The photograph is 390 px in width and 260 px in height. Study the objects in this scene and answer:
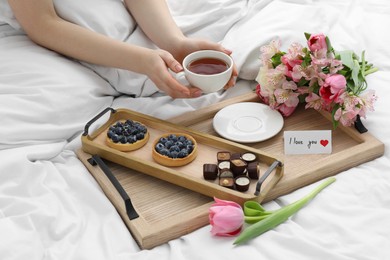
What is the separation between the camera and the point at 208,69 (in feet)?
4.17

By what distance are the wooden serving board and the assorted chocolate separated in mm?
47

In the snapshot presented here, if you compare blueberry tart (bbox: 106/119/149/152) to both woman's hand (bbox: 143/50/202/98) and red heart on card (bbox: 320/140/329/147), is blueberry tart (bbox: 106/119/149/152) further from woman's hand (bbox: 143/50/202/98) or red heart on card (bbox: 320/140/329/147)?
red heart on card (bbox: 320/140/329/147)

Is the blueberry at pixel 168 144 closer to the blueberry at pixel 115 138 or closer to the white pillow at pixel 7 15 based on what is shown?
the blueberry at pixel 115 138

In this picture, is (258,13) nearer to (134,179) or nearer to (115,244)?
(134,179)

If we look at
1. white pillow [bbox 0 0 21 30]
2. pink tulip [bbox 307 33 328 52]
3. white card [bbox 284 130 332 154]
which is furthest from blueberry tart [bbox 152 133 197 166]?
white pillow [bbox 0 0 21 30]

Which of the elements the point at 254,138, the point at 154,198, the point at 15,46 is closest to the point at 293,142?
the point at 254,138

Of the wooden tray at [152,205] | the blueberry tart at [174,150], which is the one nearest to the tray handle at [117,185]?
the wooden tray at [152,205]

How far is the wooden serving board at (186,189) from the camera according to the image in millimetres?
1051

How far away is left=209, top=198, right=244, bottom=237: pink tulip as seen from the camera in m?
1.00

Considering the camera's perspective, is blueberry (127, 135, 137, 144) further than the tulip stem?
Yes

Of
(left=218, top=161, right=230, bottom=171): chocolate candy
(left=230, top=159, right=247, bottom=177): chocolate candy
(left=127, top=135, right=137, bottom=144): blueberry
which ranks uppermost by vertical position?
(left=230, top=159, right=247, bottom=177): chocolate candy

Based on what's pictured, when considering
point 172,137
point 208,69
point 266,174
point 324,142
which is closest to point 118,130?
point 172,137

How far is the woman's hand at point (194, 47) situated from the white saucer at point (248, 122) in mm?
68

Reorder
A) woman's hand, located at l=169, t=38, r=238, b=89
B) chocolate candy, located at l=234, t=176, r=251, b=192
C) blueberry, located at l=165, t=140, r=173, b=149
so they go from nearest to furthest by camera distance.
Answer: chocolate candy, located at l=234, t=176, r=251, b=192, blueberry, located at l=165, t=140, r=173, b=149, woman's hand, located at l=169, t=38, r=238, b=89
